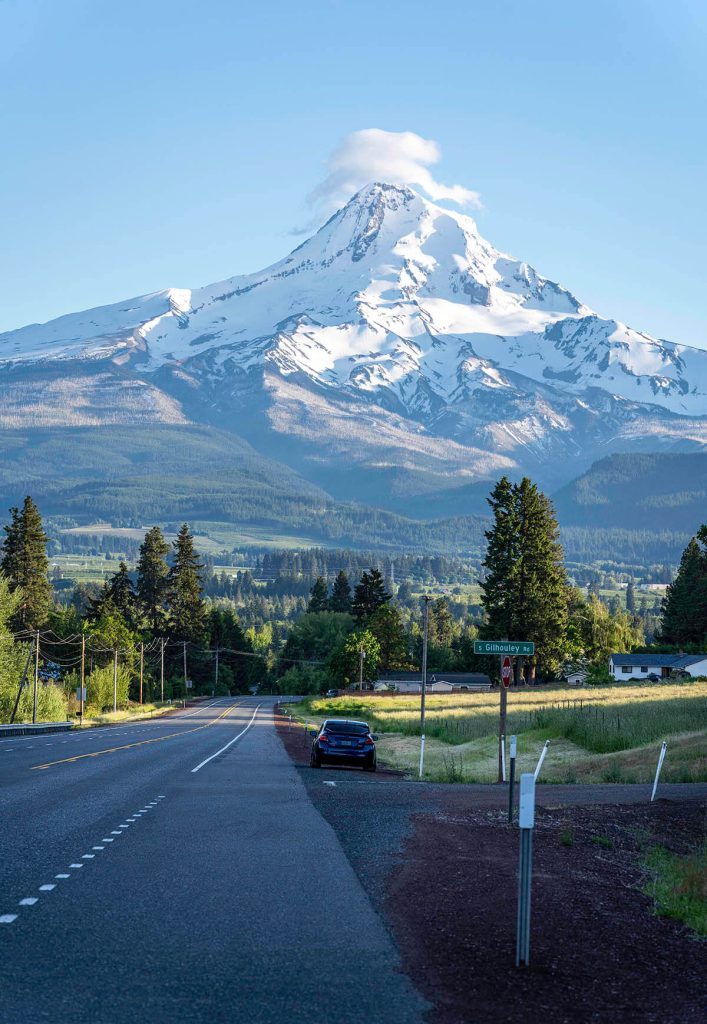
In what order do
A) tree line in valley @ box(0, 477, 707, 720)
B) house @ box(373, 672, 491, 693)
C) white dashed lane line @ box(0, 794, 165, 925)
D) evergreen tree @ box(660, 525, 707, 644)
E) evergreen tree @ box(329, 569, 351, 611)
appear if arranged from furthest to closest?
1. evergreen tree @ box(329, 569, 351, 611)
2. house @ box(373, 672, 491, 693)
3. evergreen tree @ box(660, 525, 707, 644)
4. tree line in valley @ box(0, 477, 707, 720)
5. white dashed lane line @ box(0, 794, 165, 925)

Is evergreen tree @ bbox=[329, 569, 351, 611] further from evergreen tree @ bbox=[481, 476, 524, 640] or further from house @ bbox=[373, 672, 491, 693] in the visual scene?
evergreen tree @ bbox=[481, 476, 524, 640]

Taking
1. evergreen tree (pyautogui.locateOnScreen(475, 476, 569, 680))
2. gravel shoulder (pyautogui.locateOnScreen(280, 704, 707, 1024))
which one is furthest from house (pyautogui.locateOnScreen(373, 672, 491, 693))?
gravel shoulder (pyautogui.locateOnScreen(280, 704, 707, 1024))

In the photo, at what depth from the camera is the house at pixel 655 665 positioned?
4473 inches

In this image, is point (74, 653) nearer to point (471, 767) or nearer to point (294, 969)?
point (471, 767)

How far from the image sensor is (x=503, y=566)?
9056 centimetres

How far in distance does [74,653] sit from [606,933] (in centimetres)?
11400

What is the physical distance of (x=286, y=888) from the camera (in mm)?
13539

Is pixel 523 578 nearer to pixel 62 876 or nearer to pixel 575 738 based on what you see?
pixel 575 738

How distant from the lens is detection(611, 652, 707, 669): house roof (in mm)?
114750

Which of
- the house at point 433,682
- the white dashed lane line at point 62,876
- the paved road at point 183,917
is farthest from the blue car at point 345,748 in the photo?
the house at point 433,682

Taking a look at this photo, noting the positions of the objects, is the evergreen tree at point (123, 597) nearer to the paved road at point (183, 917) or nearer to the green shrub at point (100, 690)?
the green shrub at point (100, 690)

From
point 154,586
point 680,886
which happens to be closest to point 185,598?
point 154,586

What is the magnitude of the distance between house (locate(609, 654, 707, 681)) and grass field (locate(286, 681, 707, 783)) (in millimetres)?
36230

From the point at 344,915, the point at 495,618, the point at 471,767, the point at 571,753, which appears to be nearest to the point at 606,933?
the point at 344,915
